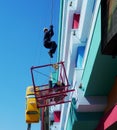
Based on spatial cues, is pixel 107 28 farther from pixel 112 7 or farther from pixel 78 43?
pixel 78 43

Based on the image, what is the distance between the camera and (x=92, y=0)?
10195 millimetres

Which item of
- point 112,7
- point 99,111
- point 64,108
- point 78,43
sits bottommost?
point 64,108

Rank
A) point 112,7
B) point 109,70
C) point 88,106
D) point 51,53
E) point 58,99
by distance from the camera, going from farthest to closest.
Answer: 1. point 51,53
2. point 58,99
3. point 88,106
4. point 109,70
5. point 112,7

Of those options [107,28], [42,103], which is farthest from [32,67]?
[107,28]

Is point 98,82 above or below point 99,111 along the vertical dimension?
above

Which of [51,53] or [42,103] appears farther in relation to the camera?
[51,53]

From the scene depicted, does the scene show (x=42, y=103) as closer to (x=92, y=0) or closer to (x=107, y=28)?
(x=92, y=0)

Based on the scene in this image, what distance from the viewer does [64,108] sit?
14117mm

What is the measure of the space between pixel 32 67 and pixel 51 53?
84.7 inches

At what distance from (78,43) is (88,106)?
2.22 metres

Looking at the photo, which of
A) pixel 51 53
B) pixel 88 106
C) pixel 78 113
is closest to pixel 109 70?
pixel 88 106

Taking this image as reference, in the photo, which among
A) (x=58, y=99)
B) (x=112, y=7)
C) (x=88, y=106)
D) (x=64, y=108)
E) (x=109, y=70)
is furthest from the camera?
(x=64, y=108)

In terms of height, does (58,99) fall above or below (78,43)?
below

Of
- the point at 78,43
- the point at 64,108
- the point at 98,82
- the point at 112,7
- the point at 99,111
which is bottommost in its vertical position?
the point at 64,108
